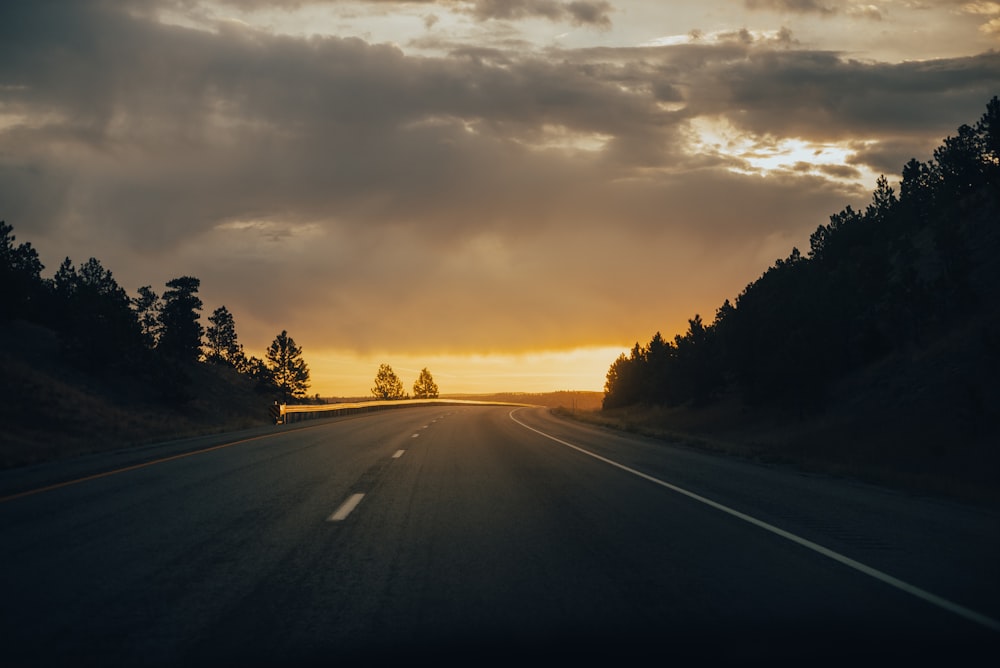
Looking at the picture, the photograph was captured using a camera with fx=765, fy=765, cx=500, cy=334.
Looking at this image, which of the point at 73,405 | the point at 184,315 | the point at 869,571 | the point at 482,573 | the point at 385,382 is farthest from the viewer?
the point at 385,382

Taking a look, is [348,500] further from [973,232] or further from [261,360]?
[261,360]

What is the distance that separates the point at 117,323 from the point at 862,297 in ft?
218

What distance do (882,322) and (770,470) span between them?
163ft

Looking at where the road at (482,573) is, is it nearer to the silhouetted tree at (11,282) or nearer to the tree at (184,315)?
the silhouetted tree at (11,282)

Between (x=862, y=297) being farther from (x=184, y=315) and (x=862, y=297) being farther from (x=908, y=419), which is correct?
(x=184, y=315)

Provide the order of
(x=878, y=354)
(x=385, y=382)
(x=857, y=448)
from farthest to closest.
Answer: (x=385, y=382), (x=878, y=354), (x=857, y=448)

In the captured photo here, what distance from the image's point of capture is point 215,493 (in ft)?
35.3

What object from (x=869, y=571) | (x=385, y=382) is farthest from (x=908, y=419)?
(x=385, y=382)

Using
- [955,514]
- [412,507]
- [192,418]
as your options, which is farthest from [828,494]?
[192,418]

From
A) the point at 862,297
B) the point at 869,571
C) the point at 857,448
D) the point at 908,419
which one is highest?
the point at 862,297

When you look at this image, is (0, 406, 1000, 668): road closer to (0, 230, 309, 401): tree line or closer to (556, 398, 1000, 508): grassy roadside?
(556, 398, 1000, 508): grassy roadside

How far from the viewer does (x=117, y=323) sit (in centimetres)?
7175

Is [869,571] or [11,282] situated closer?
[869,571]

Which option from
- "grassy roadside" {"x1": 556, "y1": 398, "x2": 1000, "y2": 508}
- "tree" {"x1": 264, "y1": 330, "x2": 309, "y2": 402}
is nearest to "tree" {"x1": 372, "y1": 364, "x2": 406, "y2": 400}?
"tree" {"x1": 264, "y1": 330, "x2": 309, "y2": 402}
